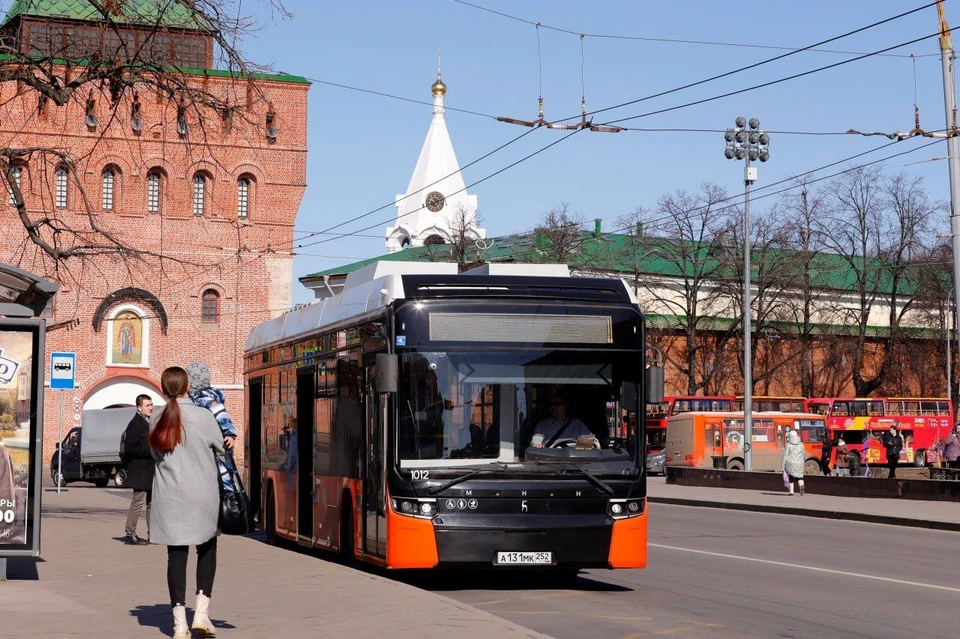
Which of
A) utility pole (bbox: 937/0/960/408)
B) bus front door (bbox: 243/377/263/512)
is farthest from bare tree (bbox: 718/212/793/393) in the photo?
bus front door (bbox: 243/377/263/512)

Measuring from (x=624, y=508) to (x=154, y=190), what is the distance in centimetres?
5272

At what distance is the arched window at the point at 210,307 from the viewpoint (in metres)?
63.6

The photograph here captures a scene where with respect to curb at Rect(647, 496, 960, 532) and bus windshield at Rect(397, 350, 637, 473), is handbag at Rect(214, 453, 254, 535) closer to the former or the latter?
bus windshield at Rect(397, 350, 637, 473)

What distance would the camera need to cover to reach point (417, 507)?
12.9 m

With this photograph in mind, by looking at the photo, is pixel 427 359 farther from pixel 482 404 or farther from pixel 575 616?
pixel 575 616

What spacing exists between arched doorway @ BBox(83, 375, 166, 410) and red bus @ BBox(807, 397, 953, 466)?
28.8 m

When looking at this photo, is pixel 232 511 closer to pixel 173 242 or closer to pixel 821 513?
pixel 821 513

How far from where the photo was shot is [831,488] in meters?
35.8

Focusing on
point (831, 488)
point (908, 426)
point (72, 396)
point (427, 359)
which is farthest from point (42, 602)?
point (908, 426)

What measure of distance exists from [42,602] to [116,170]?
5357 centimetres

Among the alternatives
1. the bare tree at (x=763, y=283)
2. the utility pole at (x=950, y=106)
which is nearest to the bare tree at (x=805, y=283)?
the bare tree at (x=763, y=283)

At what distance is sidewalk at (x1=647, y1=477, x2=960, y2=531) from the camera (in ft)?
82.7

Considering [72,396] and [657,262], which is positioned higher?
[657,262]

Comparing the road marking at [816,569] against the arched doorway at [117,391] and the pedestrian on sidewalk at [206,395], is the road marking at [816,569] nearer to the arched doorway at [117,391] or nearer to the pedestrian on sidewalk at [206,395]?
the pedestrian on sidewalk at [206,395]
